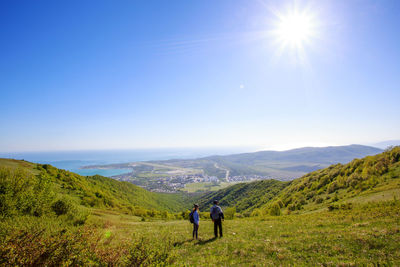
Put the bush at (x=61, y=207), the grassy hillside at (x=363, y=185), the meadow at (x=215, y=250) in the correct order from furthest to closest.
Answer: the grassy hillside at (x=363, y=185)
the bush at (x=61, y=207)
the meadow at (x=215, y=250)

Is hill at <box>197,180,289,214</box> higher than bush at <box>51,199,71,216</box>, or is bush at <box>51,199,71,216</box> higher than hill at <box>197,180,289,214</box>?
bush at <box>51,199,71,216</box>

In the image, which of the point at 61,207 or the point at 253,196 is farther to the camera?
the point at 253,196

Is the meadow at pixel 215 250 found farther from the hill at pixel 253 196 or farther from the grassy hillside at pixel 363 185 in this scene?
the hill at pixel 253 196

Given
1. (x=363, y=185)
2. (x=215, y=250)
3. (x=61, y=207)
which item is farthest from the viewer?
(x=363, y=185)

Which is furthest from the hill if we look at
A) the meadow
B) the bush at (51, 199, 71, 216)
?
the bush at (51, 199, 71, 216)

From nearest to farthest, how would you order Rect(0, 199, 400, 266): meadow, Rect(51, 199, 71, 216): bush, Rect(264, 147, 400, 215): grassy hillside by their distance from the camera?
Rect(0, 199, 400, 266): meadow → Rect(51, 199, 71, 216): bush → Rect(264, 147, 400, 215): grassy hillside

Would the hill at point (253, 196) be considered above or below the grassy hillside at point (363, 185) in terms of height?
below

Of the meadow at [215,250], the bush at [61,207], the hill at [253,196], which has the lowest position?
the hill at [253,196]

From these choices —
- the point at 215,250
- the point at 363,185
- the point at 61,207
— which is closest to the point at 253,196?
the point at 363,185

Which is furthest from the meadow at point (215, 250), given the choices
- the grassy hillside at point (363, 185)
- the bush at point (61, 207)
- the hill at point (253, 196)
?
the hill at point (253, 196)

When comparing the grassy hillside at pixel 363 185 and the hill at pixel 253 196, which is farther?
the hill at pixel 253 196

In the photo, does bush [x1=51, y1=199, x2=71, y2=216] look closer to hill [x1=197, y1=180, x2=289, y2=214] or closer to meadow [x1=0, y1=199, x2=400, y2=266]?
meadow [x1=0, y1=199, x2=400, y2=266]

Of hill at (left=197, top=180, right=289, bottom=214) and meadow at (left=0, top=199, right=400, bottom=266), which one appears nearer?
meadow at (left=0, top=199, right=400, bottom=266)

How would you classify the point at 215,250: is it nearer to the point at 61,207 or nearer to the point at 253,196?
the point at 61,207
